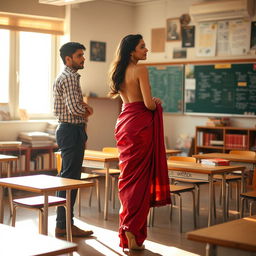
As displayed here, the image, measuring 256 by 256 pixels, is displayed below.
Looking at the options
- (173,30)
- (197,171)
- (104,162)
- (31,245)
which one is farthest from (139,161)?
(173,30)

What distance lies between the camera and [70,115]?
4.80 meters

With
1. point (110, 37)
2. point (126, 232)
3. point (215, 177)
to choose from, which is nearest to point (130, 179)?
point (126, 232)

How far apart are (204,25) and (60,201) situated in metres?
5.49

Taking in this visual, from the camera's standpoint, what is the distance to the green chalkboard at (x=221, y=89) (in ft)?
27.4

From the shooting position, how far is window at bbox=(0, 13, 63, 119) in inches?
325

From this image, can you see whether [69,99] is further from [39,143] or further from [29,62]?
[29,62]

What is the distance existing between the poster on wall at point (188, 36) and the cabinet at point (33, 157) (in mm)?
2803

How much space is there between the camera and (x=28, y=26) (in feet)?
27.5

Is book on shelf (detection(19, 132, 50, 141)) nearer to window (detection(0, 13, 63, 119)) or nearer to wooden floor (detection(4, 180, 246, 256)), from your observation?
window (detection(0, 13, 63, 119))

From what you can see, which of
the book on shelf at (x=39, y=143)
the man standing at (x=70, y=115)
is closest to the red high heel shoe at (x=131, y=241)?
the man standing at (x=70, y=115)

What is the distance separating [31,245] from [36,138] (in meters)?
5.91

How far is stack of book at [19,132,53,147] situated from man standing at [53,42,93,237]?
3.20m

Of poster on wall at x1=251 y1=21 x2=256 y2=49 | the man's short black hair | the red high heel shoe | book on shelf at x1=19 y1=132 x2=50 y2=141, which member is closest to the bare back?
the man's short black hair

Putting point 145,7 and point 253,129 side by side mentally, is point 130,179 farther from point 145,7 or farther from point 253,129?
point 145,7
